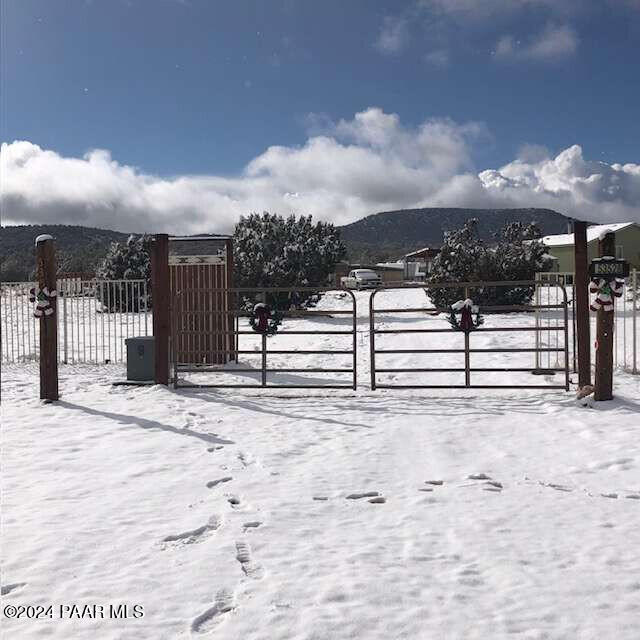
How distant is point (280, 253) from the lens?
2316 centimetres

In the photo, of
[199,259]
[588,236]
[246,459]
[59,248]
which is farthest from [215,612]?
[59,248]

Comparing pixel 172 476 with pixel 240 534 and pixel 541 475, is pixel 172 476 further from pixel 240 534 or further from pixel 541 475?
pixel 541 475

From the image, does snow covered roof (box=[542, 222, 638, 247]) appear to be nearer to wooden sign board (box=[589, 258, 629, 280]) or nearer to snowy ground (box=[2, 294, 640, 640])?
wooden sign board (box=[589, 258, 629, 280])

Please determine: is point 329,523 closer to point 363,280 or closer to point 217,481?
point 217,481

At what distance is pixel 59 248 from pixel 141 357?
A: 84.4 m

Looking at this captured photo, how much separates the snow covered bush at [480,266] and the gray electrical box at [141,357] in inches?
567

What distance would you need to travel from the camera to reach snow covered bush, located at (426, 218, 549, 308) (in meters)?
22.3

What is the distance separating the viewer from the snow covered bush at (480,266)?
2231 cm

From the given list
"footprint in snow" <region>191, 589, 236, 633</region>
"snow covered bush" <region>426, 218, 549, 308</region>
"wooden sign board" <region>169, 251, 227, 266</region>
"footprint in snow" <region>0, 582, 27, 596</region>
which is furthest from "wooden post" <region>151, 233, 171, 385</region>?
"snow covered bush" <region>426, 218, 549, 308</region>

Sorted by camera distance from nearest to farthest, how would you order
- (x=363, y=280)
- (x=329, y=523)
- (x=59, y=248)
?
(x=329, y=523), (x=363, y=280), (x=59, y=248)

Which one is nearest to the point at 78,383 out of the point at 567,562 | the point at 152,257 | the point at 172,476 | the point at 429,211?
the point at 152,257

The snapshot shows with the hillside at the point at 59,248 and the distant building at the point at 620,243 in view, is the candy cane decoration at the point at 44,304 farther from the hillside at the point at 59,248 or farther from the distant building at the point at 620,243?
the hillside at the point at 59,248

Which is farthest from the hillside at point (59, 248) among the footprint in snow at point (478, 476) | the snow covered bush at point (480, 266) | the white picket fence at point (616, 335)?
the footprint in snow at point (478, 476)

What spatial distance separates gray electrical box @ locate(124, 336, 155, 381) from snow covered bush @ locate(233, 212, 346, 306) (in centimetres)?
1141
